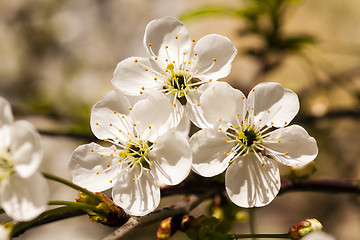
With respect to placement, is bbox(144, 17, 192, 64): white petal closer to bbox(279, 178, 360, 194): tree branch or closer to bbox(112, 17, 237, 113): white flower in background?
bbox(112, 17, 237, 113): white flower in background

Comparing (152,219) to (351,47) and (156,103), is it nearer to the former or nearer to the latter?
(156,103)

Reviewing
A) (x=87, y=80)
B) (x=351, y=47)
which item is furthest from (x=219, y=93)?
(x=87, y=80)

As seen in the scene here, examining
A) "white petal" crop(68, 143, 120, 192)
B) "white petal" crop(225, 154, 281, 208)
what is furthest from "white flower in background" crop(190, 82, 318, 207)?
"white petal" crop(68, 143, 120, 192)

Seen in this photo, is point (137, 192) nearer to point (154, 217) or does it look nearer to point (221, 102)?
point (154, 217)

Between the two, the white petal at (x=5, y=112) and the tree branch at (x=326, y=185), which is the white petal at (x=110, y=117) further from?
the tree branch at (x=326, y=185)

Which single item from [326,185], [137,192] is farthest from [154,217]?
[326,185]

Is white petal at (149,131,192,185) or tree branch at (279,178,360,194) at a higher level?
white petal at (149,131,192,185)

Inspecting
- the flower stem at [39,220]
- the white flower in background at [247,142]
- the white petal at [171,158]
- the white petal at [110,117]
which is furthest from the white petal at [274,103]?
the flower stem at [39,220]
